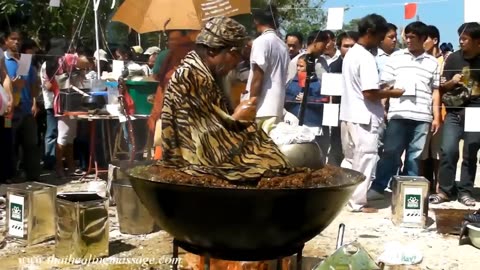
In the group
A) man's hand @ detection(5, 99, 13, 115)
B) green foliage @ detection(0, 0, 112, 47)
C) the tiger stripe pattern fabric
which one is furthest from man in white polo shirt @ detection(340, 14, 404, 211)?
green foliage @ detection(0, 0, 112, 47)

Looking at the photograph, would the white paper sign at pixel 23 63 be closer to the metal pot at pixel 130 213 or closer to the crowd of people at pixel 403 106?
the metal pot at pixel 130 213

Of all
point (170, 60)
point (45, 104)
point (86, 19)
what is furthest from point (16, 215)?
point (86, 19)

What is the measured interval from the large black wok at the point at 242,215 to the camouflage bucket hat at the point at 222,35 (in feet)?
2.35

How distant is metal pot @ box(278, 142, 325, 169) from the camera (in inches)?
126

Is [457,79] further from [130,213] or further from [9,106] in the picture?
[9,106]

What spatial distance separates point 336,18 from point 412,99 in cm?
147

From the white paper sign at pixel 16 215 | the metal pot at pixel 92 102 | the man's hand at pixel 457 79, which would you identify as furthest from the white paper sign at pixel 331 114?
the white paper sign at pixel 16 215

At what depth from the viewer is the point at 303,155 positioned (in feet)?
10.6

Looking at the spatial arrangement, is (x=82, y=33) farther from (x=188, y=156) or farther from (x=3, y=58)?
(x=188, y=156)

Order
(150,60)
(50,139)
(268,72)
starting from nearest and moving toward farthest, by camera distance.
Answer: (268,72) < (50,139) < (150,60)

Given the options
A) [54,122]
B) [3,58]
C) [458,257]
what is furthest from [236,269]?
[54,122]

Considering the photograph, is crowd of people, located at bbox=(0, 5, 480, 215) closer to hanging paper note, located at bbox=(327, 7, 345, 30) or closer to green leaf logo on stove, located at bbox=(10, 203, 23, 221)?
hanging paper note, located at bbox=(327, 7, 345, 30)

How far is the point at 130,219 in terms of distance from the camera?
211 inches

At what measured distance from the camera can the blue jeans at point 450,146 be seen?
661 centimetres
